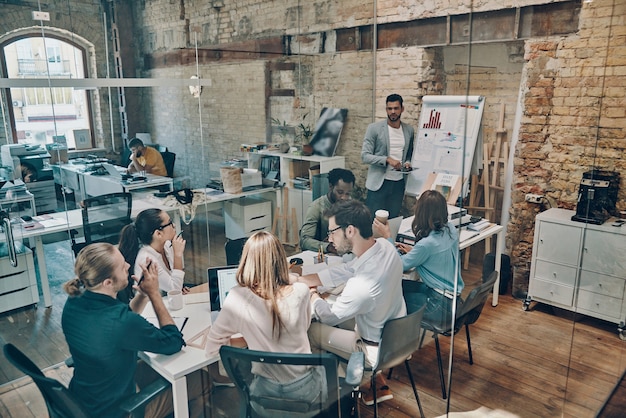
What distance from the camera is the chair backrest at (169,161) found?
8.59 feet

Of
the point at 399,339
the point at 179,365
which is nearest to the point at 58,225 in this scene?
the point at 179,365

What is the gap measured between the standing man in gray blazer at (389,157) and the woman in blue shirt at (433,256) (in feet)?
0.54

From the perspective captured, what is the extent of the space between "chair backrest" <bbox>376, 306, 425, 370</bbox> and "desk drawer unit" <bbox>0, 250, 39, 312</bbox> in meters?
1.92

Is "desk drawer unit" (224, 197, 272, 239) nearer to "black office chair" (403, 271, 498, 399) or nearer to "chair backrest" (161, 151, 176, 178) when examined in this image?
"chair backrest" (161, 151, 176, 178)

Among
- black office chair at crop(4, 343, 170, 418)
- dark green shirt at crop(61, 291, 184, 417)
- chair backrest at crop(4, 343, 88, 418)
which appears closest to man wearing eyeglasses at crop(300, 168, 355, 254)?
dark green shirt at crop(61, 291, 184, 417)

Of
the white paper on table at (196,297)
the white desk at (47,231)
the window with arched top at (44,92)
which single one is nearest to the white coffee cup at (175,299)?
the white paper on table at (196,297)

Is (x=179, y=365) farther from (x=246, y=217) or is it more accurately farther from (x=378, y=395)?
(x=378, y=395)

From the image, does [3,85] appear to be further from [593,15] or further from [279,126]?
[593,15]

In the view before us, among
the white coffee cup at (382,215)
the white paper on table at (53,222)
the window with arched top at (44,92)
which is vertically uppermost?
the window with arched top at (44,92)

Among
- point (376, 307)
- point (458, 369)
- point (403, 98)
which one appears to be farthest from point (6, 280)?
point (458, 369)

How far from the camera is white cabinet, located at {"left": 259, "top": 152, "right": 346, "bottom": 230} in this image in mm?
3168

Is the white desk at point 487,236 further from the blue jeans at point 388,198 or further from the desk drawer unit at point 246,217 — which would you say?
the desk drawer unit at point 246,217

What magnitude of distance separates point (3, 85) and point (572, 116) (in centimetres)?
334

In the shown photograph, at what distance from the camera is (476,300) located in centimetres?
283
